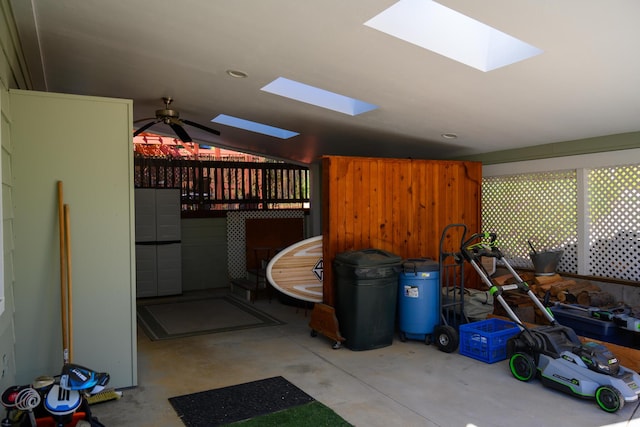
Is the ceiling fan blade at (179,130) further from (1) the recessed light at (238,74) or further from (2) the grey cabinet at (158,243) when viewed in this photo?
(1) the recessed light at (238,74)

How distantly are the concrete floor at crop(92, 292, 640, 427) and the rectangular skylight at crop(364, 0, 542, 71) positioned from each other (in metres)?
2.68

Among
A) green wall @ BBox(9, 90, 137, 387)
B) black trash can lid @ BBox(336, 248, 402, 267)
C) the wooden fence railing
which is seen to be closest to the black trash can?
black trash can lid @ BBox(336, 248, 402, 267)

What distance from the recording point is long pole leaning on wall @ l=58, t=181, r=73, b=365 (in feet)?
10.9

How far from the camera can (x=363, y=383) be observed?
381cm

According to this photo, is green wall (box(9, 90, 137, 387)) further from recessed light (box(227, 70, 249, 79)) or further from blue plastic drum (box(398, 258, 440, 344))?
blue plastic drum (box(398, 258, 440, 344))

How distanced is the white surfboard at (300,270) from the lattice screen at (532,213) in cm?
261

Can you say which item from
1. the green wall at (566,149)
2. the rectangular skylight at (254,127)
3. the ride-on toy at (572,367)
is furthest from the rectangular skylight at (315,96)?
the ride-on toy at (572,367)

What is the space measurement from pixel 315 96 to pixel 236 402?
3.46 meters

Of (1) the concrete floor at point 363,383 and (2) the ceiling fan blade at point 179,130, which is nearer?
(1) the concrete floor at point 363,383

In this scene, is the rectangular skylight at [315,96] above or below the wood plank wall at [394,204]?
above

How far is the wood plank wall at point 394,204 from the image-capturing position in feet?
17.5

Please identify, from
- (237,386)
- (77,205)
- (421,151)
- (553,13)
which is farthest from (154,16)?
(421,151)

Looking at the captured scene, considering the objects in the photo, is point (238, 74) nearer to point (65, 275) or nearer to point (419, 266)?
point (65, 275)

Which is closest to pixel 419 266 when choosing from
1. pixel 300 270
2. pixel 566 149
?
pixel 300 270
